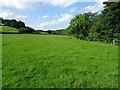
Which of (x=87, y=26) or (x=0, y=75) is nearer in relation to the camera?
(x=0, y=75)

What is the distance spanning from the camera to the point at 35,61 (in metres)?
18.5

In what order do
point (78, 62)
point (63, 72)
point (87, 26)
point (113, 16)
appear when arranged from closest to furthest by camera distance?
point (63, 72)
point (78, 62)
point (113, 16)
point (87, 26)

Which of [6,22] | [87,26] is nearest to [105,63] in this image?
[87,26]

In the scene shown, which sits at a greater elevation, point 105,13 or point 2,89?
point 105,13

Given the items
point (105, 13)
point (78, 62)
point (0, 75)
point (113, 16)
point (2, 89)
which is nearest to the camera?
point (2, 89)

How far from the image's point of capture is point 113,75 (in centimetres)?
1446

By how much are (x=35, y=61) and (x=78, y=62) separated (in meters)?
3.34

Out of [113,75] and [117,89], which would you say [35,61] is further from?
[117,89]

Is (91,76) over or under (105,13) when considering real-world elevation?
under

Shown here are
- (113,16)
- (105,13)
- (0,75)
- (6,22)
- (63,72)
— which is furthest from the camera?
(6,22)

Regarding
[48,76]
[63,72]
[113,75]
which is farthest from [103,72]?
[48,76]

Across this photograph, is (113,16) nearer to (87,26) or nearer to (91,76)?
(91,76)

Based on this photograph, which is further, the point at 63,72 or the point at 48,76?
the point at 63,72

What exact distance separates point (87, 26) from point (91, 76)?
86894 mm
